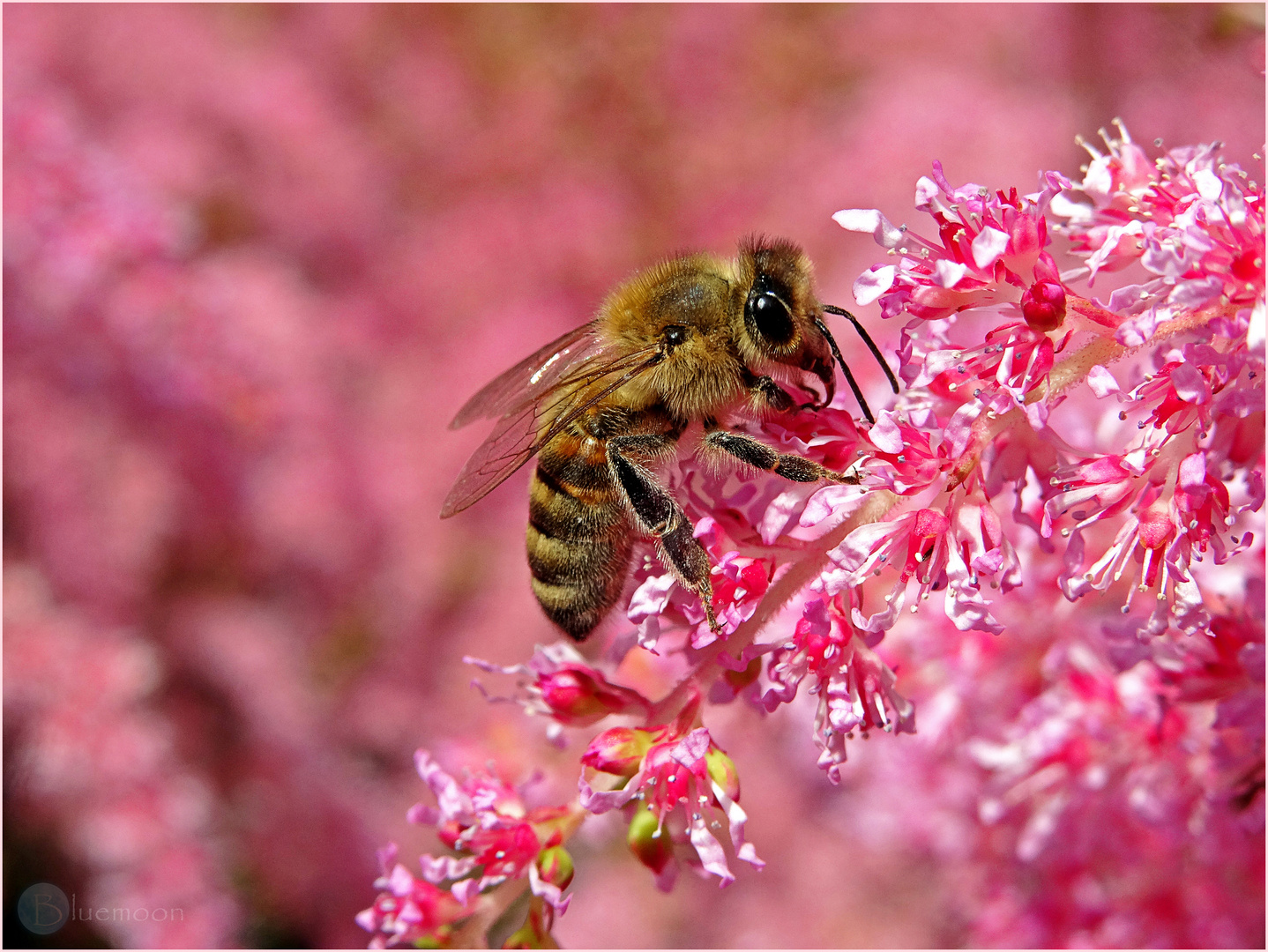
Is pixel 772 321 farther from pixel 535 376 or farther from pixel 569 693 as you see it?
pixel 569 693

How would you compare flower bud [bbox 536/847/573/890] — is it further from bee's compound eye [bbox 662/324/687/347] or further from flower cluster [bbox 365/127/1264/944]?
bee's compound eye [bbox 662/324/687/347]

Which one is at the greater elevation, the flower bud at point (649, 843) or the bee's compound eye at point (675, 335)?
the bee's compound eye at point (675, 335)

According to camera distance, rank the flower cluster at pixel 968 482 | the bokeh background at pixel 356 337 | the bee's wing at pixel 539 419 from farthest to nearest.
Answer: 1. the bokeh background at pixel 356 337
2. the bee's wing at pixel 539 419
3. the flower cluster at pixel 968 482

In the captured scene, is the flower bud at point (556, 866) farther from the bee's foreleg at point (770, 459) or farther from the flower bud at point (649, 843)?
the bee's foreleg at point (770, 459)

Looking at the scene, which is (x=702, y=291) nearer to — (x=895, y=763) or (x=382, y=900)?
(x=382, y=900)

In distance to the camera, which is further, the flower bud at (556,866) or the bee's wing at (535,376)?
the bee's wing at (535,376)

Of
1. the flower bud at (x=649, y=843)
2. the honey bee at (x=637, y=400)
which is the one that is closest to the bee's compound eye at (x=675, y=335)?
the honey bee at (x=637, y=400)

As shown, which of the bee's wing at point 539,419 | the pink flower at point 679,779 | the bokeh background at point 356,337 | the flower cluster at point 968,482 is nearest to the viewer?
the flower cluster at point 968,482

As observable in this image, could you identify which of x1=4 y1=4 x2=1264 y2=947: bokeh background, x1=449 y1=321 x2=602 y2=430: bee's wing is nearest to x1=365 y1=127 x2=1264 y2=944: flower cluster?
x1=449 y1=321 x2=602 y2=430: bee's wing
